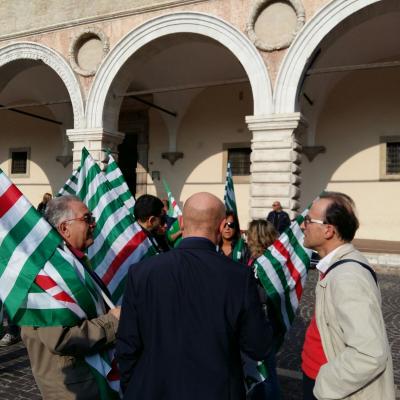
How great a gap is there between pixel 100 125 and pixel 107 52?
1856 mm

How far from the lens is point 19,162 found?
19125mm

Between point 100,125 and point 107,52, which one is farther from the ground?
point 107,52

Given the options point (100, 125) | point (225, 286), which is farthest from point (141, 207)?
point (100, 125)

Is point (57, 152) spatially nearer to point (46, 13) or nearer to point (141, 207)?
point (46, 13)

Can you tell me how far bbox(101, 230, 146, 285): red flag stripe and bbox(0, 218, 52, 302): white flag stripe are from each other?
1093mm

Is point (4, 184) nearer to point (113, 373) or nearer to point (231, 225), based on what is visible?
point (113, 373)

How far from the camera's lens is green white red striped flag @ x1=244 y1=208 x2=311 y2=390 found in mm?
3459

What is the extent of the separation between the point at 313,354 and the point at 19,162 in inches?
746

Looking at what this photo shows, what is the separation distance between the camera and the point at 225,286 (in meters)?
1.77

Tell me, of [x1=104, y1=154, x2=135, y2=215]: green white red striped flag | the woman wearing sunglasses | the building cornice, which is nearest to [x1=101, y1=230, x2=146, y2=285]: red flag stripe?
[x1=104, y1=154, x2=135, y2=215]: green white red striped flag

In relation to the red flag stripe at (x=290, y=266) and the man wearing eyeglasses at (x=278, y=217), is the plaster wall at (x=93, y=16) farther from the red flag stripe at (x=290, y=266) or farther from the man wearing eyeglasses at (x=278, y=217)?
the red flag stripe at (x=290, y=266)

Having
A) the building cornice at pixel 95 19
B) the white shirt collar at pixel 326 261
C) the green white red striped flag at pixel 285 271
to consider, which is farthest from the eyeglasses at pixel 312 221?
the building cornice at pixel 95 19

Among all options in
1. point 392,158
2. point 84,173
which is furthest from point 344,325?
point 392,158

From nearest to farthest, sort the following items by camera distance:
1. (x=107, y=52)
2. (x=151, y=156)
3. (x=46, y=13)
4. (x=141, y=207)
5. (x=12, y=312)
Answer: (x=12, y=312), (x=141, y=207), (x=107, y=52), (x=46, y=13), (x=151, y=156)
